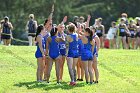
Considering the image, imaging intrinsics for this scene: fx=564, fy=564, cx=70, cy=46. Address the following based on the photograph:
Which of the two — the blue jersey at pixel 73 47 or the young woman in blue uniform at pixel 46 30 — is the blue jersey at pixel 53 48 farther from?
the blue jersey at pixel 73 47

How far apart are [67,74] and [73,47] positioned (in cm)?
348

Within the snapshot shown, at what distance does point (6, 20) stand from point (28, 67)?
333 inches

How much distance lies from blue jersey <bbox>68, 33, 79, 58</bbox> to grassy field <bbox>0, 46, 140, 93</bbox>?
1073 millimetres

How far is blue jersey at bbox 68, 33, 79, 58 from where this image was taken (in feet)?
62.5

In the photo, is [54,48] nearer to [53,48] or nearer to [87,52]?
[53,48]

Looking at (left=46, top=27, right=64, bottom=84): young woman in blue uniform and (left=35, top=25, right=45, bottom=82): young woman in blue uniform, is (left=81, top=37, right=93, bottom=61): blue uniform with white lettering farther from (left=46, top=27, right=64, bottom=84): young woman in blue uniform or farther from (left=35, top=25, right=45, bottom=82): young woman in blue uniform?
(left=35, top=25, right=45, bottom=82): young woman in blue uniform

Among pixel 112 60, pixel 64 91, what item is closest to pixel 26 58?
pixel 112 60

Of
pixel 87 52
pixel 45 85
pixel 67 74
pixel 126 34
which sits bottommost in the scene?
pixel 45 85

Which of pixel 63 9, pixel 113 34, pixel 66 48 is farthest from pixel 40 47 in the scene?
pixel 63 9

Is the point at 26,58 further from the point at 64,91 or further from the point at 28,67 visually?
the point at 64,91

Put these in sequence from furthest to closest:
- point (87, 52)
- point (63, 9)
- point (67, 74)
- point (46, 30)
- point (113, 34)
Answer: point (63, 9)
point (113, 34)
point (67, 74)
point (46, 30)
point (87, 52)

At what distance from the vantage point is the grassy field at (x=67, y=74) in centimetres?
1869

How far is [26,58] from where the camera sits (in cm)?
2606

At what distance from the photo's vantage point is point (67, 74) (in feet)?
73.7
